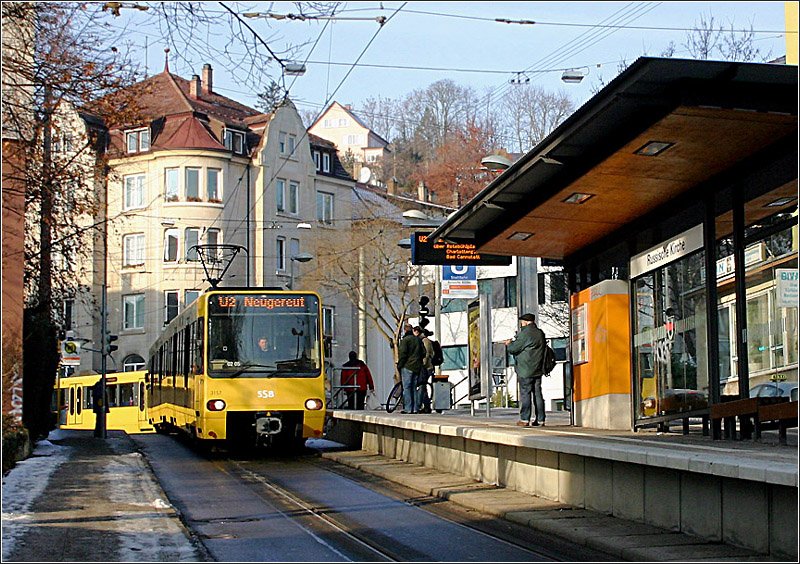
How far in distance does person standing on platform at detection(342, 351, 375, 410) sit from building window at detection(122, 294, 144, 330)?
35474 mm

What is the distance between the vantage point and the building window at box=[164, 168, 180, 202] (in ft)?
206

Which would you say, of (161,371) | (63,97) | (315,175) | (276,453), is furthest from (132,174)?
(63,97)

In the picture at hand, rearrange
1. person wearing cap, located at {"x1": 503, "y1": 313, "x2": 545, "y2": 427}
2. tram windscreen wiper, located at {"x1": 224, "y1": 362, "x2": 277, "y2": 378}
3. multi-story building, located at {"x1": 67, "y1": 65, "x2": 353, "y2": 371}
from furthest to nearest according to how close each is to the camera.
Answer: multi-story building, located at {"x1": 67, "y1": 65, "x2": 353, "y2": 371} < tram windscreen wiper, located at {"x1": 224, "y1": 362, "x2": 277, "y2": 378} < person wearing cap, located at {"x1": 503, "y1": 313, "x2": 545, "y2": 427}

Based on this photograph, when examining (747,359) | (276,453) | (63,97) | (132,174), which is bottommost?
(276,453)

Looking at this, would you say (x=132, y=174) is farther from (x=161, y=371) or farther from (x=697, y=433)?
(x=697, y=433)

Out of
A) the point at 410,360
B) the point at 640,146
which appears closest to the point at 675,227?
the point at 640,146

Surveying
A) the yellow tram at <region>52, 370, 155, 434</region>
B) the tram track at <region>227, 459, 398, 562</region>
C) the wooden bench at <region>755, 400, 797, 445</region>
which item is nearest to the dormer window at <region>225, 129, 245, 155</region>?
the yellow tram at <region>52, 370, 155, 434</region>

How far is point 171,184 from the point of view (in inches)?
2494

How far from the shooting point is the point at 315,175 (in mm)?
69000

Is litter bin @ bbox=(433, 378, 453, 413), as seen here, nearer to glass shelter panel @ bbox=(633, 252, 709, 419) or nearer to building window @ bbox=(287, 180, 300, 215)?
glass shelter panel @ bbox=(633, 252, 709, 419)

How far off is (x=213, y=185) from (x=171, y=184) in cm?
220

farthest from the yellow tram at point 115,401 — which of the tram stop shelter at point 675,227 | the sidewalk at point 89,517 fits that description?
the tram stop shelter at point 675,227

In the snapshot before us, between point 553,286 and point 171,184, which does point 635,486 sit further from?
point 171,184

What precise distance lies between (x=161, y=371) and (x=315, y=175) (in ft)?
126
